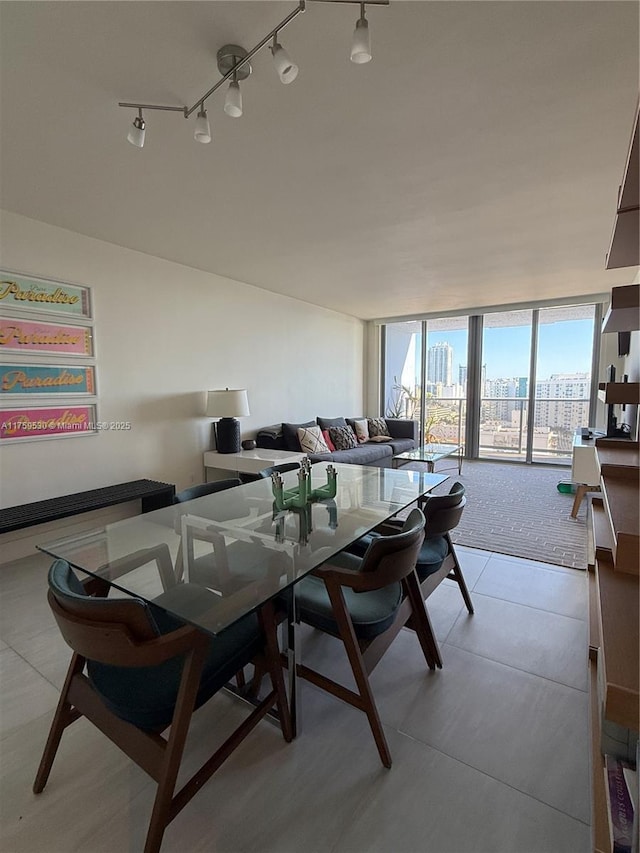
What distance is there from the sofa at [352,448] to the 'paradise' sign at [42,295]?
2344 millimetres

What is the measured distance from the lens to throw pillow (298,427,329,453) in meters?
4.97

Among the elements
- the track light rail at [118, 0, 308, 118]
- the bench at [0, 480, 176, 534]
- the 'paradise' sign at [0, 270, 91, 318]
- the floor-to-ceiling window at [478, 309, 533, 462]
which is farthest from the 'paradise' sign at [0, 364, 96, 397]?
the floor-to-ceiling window at [478, 309, 533, 462]

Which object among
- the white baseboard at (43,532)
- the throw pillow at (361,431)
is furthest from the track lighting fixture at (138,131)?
the throw pillow at (361,431)

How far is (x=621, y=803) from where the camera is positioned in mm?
1004

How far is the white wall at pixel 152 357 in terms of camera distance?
10.0ft

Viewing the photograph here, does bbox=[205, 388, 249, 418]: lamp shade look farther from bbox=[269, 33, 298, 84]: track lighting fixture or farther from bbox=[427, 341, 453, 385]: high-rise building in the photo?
bbox=[427, 341, 453, 385]: high-rise building

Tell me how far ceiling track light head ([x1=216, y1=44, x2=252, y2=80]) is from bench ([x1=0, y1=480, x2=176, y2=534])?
275cm

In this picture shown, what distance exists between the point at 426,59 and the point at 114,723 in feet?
8.13

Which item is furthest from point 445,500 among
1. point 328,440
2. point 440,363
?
point 440,363

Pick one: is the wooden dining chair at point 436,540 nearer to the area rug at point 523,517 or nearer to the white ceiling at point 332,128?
the area rug at point 523,517

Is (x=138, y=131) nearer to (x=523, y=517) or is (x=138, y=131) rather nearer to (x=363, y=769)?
(x=363, y=769)

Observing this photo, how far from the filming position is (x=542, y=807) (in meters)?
1.26

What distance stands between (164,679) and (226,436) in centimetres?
318

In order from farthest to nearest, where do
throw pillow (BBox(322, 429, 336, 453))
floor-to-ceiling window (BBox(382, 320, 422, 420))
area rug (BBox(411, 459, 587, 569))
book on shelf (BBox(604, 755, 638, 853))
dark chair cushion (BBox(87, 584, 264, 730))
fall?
1. floor-to-ceiling window (BBox(382, 320, 422, 420))
2. throw pillow (BBox(322, 429, 336, 453))
3. area rug (BBox(411, 459, 587, 569))
4. dark chair cushion (BBox(87, 584, 264, 730))
5. book on shelf (BBox(604, 755, 638, 853))
